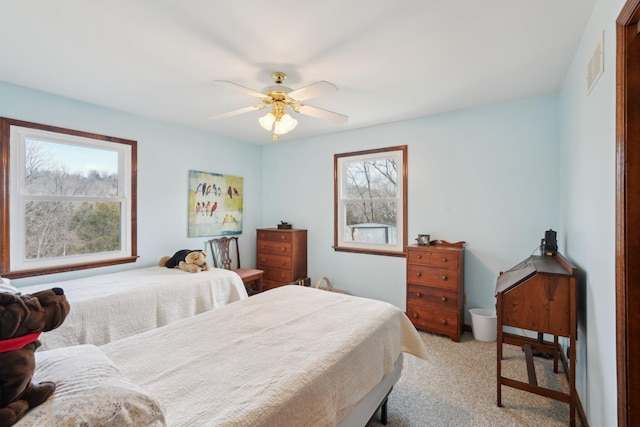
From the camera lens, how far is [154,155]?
3.71 metres

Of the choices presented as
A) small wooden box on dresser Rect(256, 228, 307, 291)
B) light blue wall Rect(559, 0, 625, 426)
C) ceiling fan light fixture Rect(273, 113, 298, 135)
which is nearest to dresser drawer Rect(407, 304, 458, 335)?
light blue wall Rect(559, 0, 625, 426)

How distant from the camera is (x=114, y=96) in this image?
2943mm

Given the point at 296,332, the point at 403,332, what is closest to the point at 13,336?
the point at 296,332

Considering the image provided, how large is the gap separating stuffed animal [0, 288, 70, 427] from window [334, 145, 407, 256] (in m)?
3.51

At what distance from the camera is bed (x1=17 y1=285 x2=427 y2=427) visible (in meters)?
0.85

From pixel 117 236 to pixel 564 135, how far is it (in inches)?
189

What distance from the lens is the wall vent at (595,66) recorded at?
60.5 inches

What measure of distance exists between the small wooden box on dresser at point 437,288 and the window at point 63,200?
3.40 m

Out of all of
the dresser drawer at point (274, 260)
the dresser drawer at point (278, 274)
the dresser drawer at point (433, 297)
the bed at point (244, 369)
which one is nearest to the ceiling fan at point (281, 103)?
the bed at point (244, 369)

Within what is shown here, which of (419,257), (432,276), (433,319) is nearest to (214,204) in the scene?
(419,257)

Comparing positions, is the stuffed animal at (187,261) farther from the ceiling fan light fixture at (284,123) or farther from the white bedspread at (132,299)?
the ceiling fan light fixture at (284,123)

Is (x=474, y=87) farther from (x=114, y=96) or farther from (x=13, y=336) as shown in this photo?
(x=114, y=96)

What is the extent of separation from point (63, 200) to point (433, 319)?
421cm

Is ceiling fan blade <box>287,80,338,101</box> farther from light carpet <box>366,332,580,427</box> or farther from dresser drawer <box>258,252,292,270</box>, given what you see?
dresser drawer <box>258,252,292,270</box>
